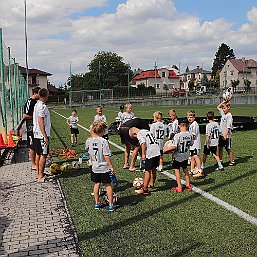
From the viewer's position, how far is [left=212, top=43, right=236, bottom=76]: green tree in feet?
410

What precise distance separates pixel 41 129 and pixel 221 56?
409 feet

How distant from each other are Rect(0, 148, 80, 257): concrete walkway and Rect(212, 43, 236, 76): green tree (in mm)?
122426

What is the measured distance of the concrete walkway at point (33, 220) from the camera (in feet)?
16.0

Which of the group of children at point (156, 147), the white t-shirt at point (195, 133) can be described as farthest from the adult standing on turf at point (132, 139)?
the white t-shirt at point (195, 133)

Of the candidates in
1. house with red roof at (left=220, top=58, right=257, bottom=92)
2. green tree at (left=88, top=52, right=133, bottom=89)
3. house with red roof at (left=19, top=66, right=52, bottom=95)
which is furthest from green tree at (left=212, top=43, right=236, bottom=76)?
house with red roof at (left=19, top=66, right=52, bottom=95)

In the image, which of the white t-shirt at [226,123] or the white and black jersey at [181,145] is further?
the white t-shirt at [226,123]

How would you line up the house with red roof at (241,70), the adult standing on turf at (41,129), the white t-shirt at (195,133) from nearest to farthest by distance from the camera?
the adult standing on turf at (41,129) < the white t-shirt at (195,133) < the house with red roof at (241,70)

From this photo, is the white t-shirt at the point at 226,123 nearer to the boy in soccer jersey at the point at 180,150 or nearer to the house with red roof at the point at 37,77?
the boy in soccer jersey at the point at 180,150

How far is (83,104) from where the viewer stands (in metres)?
58.8

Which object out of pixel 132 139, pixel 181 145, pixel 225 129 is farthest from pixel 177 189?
pixel 225 129

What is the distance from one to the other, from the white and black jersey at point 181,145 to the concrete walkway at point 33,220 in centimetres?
245

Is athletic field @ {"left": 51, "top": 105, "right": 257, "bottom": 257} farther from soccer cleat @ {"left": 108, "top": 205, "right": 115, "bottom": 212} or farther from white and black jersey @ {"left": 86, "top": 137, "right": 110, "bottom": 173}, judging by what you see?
white and black jersey @ {"left": 86, "top": 137, "right": 110, "bottom": 173}

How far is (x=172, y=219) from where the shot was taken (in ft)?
19.1

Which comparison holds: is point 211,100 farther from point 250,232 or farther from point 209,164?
point 250,232
